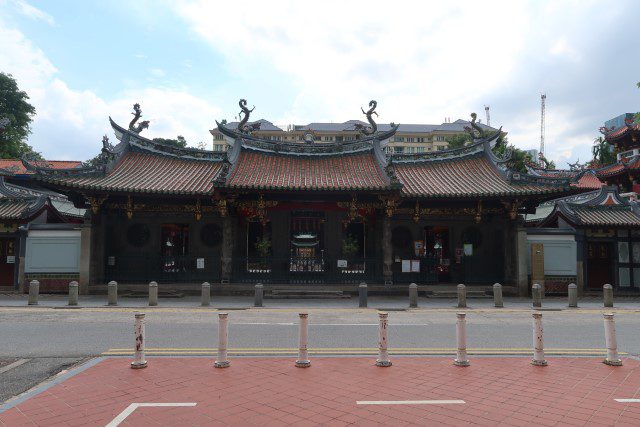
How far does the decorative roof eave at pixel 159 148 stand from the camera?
21672mm

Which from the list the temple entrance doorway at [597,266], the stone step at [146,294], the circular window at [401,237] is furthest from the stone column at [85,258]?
the temple entrance doorway at [597,266]

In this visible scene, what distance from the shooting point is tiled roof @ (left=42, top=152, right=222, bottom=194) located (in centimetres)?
1783

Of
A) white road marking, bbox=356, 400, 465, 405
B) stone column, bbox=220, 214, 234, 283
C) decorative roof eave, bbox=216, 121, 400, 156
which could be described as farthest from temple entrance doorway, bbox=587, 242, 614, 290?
white road marking, bbox=356, 400, 465, 405

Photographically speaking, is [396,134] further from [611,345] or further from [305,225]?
[611,345]

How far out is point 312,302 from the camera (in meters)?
16.9

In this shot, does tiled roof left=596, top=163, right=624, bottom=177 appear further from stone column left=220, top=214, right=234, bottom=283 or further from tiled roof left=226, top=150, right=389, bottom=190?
stone column left=220, top=214, right=234, bottom=283

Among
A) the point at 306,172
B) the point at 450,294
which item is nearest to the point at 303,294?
the point at 306,172

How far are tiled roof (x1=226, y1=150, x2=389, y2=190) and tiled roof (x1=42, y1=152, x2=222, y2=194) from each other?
164cm

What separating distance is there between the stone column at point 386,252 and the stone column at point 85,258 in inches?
504

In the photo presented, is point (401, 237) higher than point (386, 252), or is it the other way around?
point (401, 237)

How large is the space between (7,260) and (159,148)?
8.43 meters

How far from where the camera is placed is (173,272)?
19.6 m

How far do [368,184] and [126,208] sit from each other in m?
10.8

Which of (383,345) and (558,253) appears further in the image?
(558,253)
